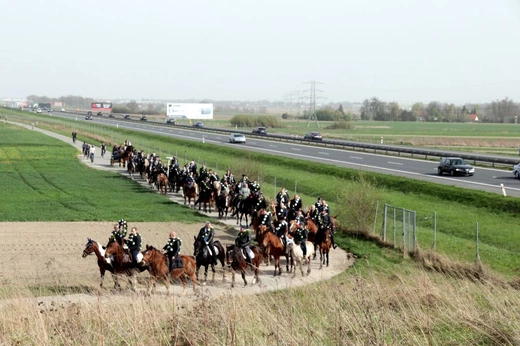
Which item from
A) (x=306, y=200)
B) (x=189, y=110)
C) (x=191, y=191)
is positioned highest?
(x=189, y=110)

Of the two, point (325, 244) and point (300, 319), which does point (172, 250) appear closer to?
point (325, 244)

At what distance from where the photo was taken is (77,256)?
82.0 feet

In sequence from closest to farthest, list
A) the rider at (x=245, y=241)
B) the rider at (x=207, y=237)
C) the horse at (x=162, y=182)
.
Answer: the rider at (x=245, y=241), the rider at (x=207, y=237), the horse at (x=162, y=182)

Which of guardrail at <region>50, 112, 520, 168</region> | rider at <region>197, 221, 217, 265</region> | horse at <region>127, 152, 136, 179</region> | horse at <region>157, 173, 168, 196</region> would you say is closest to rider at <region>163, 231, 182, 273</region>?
rider at <region>197, 221, 217, 265</region>

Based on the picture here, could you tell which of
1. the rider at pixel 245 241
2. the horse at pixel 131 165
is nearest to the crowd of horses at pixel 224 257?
the rider at pixel 245 241

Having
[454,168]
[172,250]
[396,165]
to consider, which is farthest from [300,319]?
[396,165]

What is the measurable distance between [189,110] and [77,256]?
12507cm

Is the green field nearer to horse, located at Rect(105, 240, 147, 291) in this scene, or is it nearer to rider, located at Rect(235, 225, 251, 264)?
rider, located at Rect(235, 225, 251, 264)

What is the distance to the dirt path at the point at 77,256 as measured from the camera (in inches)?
782

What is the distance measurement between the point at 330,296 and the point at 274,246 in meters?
13.7

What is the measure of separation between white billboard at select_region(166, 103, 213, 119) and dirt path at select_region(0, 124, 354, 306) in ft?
363

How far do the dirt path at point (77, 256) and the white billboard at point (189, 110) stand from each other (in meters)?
111

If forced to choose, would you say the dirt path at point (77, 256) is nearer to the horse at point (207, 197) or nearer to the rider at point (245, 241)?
the horse at point (207, 197)

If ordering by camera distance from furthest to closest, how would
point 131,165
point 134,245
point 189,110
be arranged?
point 189,110, point 131,165, point 134,245
